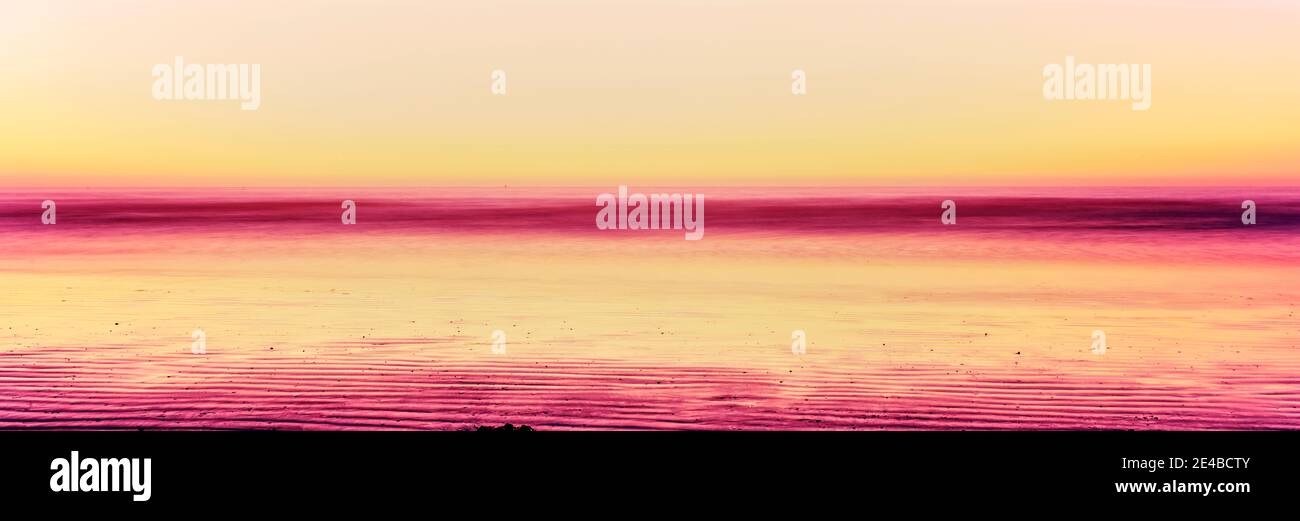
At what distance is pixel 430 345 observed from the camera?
28.3 ft

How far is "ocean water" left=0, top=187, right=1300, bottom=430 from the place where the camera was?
6.70m

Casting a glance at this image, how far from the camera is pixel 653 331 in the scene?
918 cm

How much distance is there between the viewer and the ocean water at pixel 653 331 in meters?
6.70
